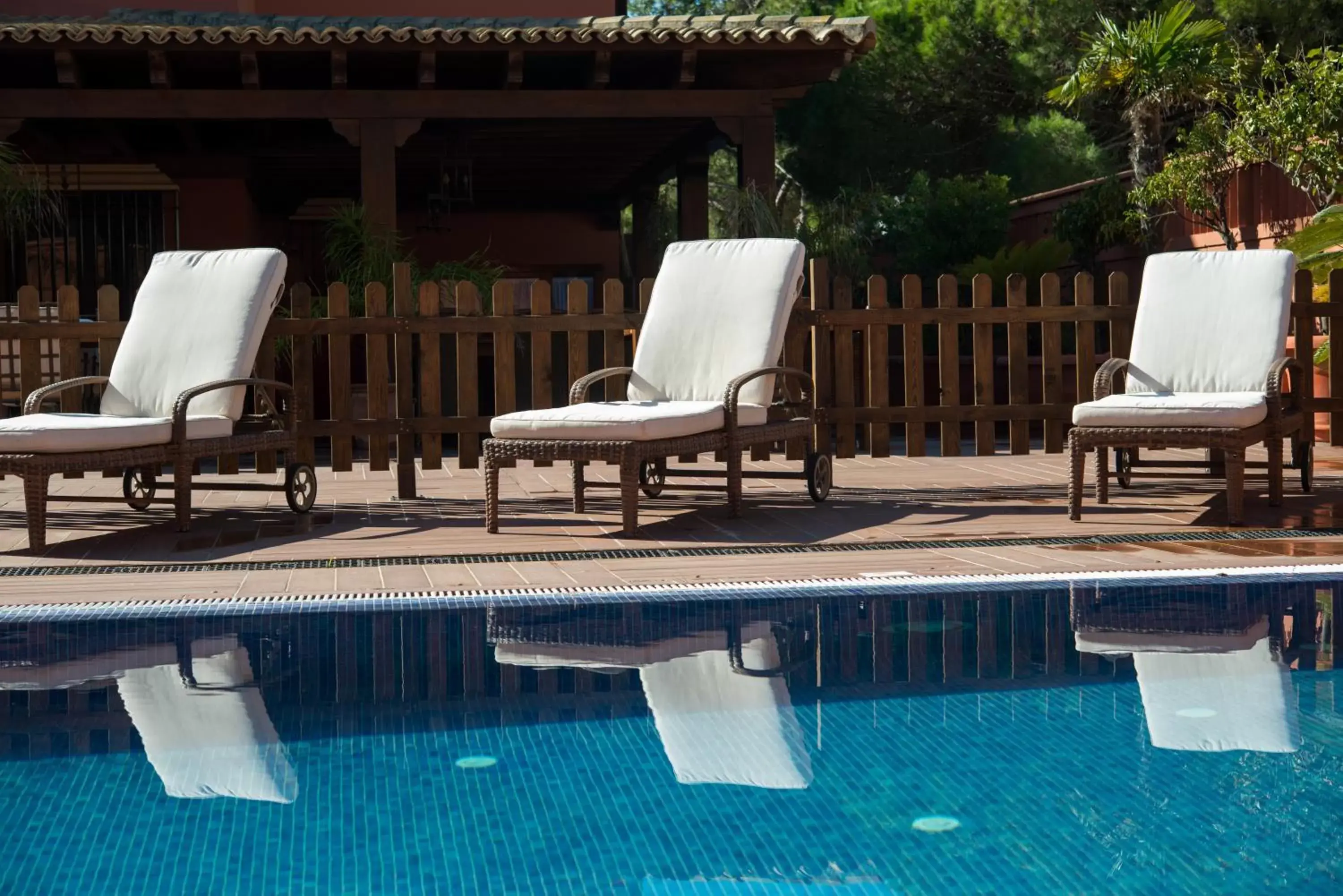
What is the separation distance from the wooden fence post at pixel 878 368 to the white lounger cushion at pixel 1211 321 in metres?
1.27

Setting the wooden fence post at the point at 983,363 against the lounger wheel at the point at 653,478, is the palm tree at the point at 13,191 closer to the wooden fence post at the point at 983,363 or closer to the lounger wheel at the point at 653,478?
the lounger wheel at the point at 653,478

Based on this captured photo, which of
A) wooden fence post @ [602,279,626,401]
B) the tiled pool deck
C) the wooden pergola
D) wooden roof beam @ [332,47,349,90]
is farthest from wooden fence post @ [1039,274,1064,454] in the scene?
wooden roof beam @ [332,47,349,90]

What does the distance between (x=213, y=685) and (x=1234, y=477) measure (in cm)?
392

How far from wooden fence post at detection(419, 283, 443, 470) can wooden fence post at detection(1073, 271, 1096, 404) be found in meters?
3.12

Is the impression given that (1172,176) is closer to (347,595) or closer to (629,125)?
(629,125)

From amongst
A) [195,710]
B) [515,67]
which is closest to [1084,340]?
[515,67]

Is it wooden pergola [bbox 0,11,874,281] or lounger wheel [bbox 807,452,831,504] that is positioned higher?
wooden pergola [bbox 0,11,874,281]

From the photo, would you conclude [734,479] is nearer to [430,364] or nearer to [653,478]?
[653,478]

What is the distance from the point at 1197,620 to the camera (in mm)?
3951

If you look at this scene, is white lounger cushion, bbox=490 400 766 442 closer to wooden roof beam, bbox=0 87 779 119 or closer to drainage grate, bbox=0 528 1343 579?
drainage grate, bbox=0 528 1343 579

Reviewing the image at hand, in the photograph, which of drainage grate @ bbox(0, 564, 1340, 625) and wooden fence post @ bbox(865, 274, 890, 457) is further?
wooden fence post @ bbox(865, 274, 890, 457)

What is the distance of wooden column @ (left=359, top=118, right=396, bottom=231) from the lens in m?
11.4

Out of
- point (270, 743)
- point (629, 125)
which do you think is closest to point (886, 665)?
point (270, 743)

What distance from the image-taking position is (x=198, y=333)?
6.54m
